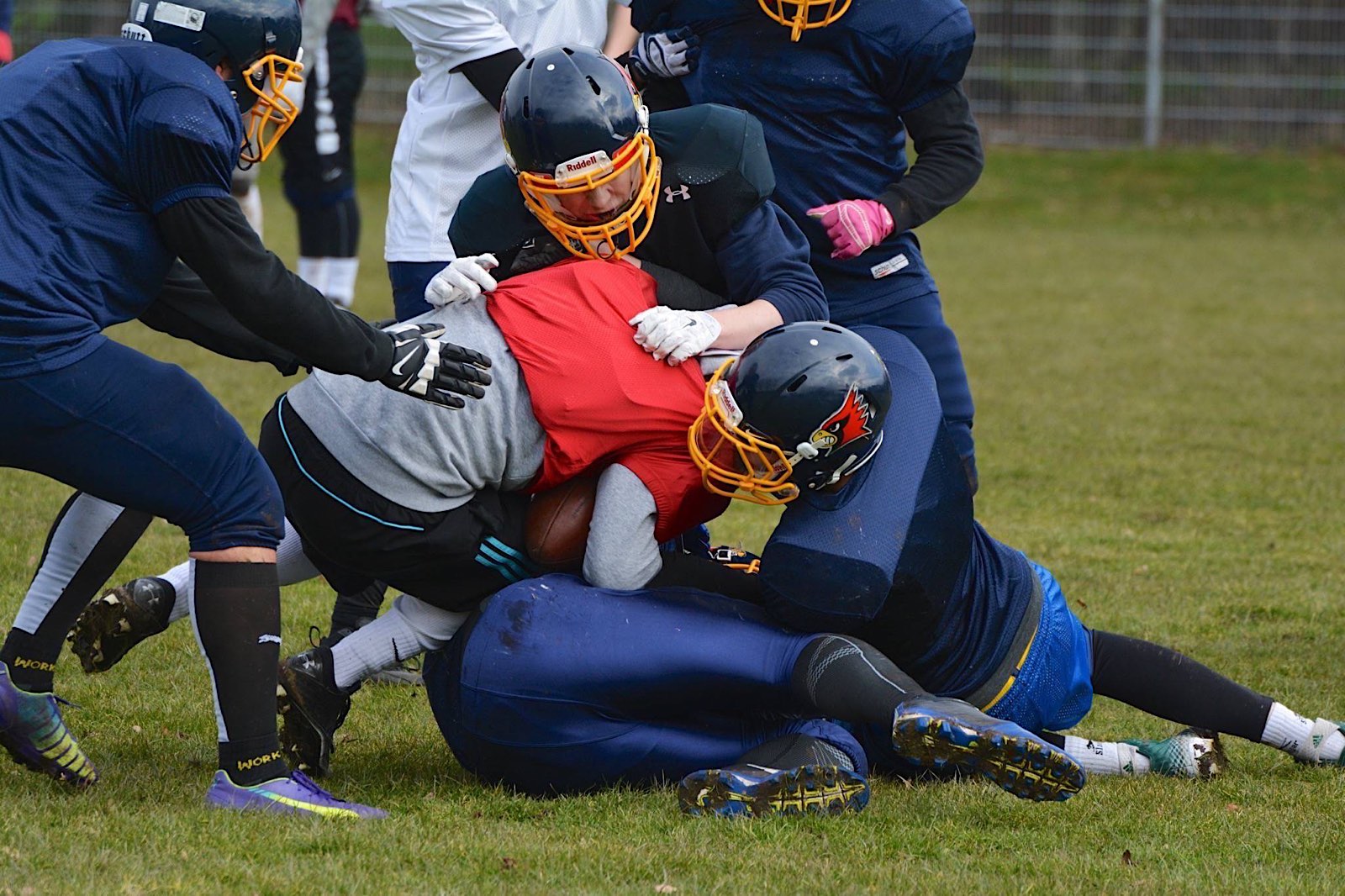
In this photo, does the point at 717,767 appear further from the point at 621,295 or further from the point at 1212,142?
the point at 1212,142

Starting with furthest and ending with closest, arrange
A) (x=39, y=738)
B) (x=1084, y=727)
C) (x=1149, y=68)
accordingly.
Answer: (x=1149, y=68)
(x=1084, y=727)
(x=39, y=738)

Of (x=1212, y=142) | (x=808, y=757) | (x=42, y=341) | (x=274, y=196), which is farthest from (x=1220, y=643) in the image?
(x=1212, y=142)

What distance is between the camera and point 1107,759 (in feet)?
12.8

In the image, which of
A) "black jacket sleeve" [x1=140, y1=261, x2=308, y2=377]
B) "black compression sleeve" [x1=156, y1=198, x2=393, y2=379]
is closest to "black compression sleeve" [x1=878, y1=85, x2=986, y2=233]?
"black jacket sleeve" [x1=140, y1=261, x2=308, y2=377]

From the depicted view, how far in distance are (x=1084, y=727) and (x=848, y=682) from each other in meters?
1.20

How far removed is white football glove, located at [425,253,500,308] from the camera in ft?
12.0

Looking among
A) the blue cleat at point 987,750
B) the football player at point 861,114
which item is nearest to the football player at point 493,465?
the blue cleat at point 987,750

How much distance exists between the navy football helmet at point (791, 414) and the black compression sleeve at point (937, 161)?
1213mm

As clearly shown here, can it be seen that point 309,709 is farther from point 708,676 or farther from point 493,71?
point 493,71

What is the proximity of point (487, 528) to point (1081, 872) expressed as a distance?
1333 mm

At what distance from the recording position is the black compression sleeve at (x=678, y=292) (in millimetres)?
3910

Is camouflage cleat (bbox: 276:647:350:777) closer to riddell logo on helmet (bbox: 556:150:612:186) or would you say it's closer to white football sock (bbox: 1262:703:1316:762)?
riddell logo on helmet (bbox: 556:150:612:186)

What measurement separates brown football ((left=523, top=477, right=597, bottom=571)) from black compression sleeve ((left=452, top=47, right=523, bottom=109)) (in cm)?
141

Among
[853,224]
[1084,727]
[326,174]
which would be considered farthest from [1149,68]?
[1084,727]
